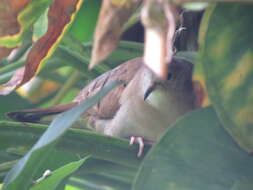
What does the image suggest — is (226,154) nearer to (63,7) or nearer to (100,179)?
(63,7)

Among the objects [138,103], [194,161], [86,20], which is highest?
[86,20]

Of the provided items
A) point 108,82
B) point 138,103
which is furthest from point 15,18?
point 138,103

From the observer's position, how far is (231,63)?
2.32 feet

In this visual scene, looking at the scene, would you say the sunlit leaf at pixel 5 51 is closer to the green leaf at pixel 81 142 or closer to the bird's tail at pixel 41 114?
the green leaf at pixel 81 142

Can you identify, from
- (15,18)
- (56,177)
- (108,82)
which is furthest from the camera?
(108,82)

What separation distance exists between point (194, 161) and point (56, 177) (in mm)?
314

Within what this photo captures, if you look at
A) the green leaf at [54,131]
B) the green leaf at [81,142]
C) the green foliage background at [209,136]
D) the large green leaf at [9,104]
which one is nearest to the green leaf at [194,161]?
the green foliage background at [209,136]

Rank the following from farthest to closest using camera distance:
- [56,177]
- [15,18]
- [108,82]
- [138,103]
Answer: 1. [138,103]
2. [108,82]
3. [56,177]
4. [15,18]

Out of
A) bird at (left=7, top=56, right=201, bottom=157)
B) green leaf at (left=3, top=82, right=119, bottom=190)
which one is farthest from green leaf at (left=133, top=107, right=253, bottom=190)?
bird at (left=7, top=56, right=201, bottom=157)

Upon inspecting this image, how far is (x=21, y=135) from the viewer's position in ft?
3.36

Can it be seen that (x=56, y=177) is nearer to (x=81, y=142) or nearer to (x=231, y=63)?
(x=81, y=142)

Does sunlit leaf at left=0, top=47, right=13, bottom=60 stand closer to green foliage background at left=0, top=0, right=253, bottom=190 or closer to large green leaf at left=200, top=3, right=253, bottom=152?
green foliage background at left=0, top=0, right=253, bottom=190

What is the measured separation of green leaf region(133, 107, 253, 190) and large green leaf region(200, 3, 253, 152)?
0.08 m

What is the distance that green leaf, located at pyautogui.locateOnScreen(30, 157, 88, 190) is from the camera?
3.10ft
